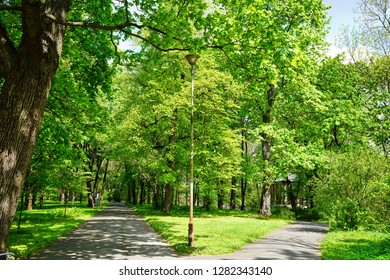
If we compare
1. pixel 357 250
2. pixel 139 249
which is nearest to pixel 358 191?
pixel 357 250

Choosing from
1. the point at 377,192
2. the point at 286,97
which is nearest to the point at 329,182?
the point at 377,192

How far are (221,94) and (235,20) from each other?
19.6 meters

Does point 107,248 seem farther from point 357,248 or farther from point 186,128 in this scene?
point 186,128

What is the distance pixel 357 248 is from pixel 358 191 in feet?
19.0

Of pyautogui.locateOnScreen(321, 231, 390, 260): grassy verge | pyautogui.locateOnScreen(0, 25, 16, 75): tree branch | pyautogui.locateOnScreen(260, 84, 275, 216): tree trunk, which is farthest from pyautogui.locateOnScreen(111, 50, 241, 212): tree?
pyautogui.locateOnScreen(0, 25, 16, 75): tree branch

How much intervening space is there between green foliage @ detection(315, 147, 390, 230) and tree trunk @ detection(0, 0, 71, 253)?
1531cm

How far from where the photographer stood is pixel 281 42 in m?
7.96

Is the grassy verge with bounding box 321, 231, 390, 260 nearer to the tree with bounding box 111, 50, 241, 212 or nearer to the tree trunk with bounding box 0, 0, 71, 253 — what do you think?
the tree trunk with bounding box 0, 0, 71, 253

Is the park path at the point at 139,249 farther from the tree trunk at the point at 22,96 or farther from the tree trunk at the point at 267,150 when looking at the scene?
the tree trunk at the point at 267,150

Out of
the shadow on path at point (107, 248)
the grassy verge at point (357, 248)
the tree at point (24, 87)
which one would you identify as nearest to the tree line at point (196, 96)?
the tree at point (24, 87)

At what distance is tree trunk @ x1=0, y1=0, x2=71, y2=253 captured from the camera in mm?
5527

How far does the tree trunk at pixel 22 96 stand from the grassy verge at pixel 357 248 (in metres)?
8.80

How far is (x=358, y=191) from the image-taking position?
55.0 feet

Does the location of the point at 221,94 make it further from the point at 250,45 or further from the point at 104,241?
the point at 250,45
